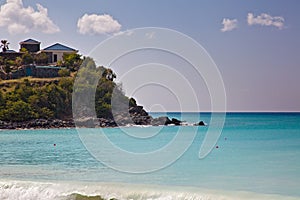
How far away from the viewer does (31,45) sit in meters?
102

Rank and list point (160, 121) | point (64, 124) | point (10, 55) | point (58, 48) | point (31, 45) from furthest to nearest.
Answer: point (58, 48) → point (31, 45) → point (10, 55) → point (160, 121) → point (64, 124)

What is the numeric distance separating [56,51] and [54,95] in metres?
18.0

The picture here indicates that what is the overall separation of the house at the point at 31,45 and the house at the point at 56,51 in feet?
5.71

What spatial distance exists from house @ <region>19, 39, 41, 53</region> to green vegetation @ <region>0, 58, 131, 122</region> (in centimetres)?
1306

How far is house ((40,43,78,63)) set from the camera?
10200 centimetres

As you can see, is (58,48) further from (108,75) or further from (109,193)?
(109,193)

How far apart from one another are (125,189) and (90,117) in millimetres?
65384

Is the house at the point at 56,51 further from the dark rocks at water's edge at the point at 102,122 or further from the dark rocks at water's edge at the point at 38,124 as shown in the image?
the dark rocks at water's edge at the point at 38,124

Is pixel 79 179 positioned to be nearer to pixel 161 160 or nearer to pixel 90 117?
pixel 161 160

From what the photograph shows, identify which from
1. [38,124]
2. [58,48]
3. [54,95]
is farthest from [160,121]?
[58,48]

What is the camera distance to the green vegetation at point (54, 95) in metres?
83.2

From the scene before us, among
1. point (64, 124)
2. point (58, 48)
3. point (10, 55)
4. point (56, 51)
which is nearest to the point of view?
point (64, 124)

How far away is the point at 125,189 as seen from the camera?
15.4 metres

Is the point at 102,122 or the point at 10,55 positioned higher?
the point at 10,55
